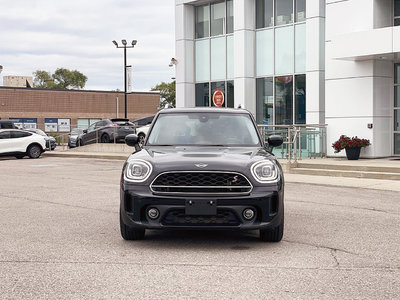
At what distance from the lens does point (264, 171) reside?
696 cm

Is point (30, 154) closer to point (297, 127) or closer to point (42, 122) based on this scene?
point (297, 127)

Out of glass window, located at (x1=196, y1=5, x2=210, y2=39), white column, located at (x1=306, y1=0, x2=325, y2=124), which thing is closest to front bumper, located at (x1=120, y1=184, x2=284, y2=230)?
white column, located at (x1=306, y1=0, x2=325, y2=124)

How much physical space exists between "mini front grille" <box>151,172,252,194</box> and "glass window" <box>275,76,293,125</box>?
63.5 feet

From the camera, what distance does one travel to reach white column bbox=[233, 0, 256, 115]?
89.1 ft

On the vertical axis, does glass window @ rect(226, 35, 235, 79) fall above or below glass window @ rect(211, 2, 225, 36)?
below

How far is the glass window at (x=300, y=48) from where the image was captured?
25.3m

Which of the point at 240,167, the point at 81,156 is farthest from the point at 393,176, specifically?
the point at 81,156

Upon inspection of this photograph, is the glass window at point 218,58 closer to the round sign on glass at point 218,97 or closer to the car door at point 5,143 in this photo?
the round sign on glass at point 218,97

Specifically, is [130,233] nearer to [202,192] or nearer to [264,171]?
[202,192]

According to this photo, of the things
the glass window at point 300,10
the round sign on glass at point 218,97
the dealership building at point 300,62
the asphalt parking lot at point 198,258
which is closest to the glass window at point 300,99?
the dealership building at point 300,62

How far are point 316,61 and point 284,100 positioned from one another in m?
2.53

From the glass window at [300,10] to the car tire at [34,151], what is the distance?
545 inches

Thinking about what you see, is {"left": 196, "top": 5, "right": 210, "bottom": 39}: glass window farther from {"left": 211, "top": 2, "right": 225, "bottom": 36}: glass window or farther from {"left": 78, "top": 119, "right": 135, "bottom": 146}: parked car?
{"left": 78, "top": 119, "right": 135, "bottom": 146}: parked car

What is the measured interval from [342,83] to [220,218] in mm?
16373
